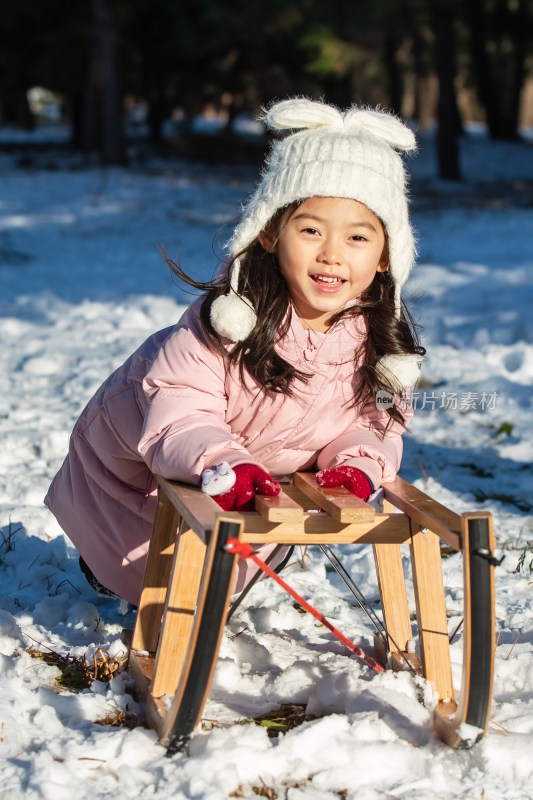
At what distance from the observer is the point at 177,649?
6.87 ft

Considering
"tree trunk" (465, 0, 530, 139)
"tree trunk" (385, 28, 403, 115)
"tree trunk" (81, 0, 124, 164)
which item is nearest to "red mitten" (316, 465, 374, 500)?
"tree trunk" (81, 0, 124, 164)

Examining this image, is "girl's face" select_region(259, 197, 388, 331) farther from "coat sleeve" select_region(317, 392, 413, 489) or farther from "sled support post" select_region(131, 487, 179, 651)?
"sled support post" select_region(131, 487, 179, 651)

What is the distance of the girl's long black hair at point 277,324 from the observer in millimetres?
2322

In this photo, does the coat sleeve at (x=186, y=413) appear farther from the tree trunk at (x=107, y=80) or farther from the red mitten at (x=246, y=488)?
the tree trunk at (x=107, y=80)

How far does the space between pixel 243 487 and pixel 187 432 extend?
0.66ft

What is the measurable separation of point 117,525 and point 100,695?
51 cm

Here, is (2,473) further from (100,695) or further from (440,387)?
(440,387)

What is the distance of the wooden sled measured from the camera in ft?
6.03

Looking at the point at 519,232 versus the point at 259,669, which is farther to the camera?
the point at 519,232

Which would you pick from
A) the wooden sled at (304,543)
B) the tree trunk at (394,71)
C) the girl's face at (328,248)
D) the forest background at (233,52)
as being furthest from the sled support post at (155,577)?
the tree trunk at (394,71)

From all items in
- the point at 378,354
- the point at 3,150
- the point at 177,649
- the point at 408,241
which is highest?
the point at 408,241

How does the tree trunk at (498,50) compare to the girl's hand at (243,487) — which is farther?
the tree trunk at (498,50)

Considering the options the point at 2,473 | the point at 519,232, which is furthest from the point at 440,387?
the point at 519,232

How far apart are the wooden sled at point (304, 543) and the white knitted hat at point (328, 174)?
1.57 ft
